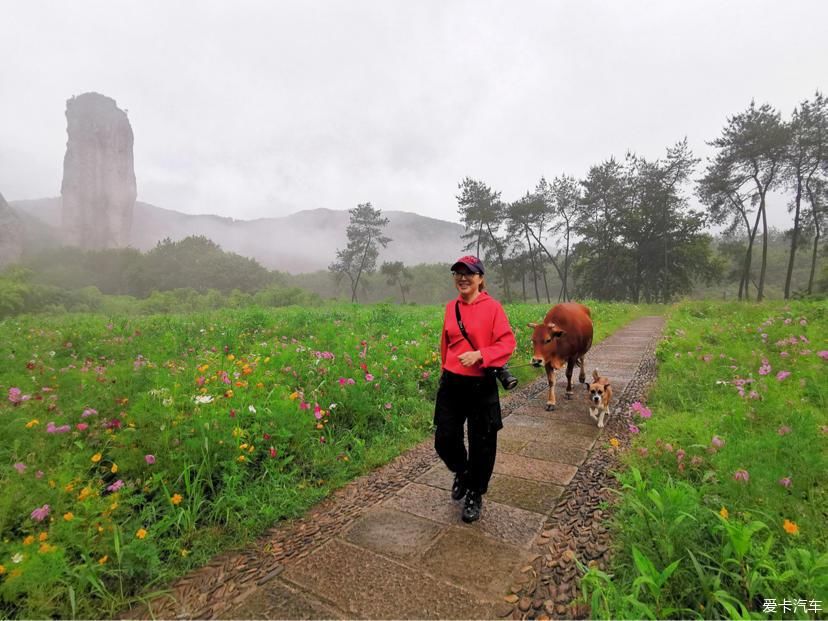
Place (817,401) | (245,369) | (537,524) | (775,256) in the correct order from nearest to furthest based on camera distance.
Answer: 1. (537,524)
2. (817,401)
3. (245,369)
4. (775,256)

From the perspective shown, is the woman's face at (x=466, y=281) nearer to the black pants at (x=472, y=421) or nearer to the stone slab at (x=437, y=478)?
the black pants at (x=472, y=421)

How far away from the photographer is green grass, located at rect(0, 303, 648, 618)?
2465mm

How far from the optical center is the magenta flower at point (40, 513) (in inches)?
97.3

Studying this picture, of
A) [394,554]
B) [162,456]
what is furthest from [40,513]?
[394,554]

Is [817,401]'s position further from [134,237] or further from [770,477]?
[134,237]

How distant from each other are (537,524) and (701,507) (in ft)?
3.66

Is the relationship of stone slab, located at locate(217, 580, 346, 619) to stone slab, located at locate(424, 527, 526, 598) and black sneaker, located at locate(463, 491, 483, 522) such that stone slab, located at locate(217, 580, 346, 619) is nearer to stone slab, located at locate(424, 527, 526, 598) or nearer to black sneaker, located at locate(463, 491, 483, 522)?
stone slab, located at locate(424, 527, 526, 598)

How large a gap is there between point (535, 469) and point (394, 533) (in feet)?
5.61

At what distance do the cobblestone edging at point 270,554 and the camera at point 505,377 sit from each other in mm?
1609

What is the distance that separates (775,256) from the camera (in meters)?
60.4

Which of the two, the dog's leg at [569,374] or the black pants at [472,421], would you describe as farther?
the dog's leg at [569,374]

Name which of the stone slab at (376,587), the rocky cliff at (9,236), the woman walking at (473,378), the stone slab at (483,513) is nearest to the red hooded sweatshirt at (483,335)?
the woman walking at (473,378)

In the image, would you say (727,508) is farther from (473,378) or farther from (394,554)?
(394,554)

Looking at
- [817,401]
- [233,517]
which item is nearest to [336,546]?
[233,517]
